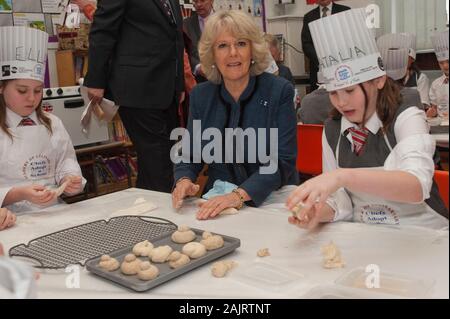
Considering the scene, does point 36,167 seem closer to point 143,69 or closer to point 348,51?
point 143,69

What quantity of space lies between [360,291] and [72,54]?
11.7 ft

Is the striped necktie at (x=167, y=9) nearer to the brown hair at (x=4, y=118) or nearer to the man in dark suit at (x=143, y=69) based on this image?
the man in dark suit at (x=143, y=69)

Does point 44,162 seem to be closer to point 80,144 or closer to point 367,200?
point 367,200

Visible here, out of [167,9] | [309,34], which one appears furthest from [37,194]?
[309,34]

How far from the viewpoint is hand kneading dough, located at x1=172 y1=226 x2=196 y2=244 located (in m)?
1.14

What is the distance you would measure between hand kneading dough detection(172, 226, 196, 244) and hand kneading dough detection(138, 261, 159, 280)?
0.17 meters

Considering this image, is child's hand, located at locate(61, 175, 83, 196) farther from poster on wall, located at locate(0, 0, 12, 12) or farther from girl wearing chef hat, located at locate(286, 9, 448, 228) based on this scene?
poster on wall, located at locate(0, 0, 12, 12)

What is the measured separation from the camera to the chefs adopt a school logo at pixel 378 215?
4.25 feet

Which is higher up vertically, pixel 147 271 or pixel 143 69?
pixel 143 69

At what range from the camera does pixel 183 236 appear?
1.15 meters

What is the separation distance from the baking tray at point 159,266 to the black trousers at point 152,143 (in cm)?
142

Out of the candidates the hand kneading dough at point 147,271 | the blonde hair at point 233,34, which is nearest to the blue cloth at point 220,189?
the blonde hair at point 233,34

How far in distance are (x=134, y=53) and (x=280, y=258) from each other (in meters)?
1.70

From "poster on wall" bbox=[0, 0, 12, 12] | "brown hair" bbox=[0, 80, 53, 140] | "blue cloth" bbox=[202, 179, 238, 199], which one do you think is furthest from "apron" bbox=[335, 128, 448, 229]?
"poster on wall" bbox=[0, 0, 12, 12]
